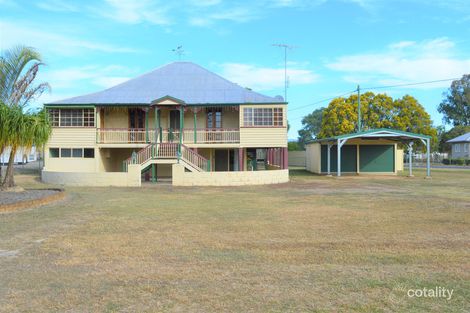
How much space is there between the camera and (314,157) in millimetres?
34000

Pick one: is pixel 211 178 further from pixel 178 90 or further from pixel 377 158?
pixel 377 158

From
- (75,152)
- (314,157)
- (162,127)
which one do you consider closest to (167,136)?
(162,127)

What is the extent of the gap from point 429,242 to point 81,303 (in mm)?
5849

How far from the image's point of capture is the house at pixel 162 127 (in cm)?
2214

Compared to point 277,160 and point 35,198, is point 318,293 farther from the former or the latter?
point 277,160

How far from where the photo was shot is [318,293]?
16.1 ft

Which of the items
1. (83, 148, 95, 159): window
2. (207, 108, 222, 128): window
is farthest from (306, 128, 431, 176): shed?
(83, 148, 95, 159): window

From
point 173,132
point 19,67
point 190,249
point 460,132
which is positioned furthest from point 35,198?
point 460,132

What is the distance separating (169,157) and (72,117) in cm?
694

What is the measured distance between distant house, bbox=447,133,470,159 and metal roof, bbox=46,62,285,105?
4885 cm

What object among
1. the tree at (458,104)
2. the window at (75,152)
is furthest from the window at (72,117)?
the tree at (458,104)

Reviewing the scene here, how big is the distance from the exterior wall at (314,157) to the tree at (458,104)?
54625mm

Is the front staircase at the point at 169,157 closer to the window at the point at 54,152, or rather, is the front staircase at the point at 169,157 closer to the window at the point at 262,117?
the window at the point at 262,117

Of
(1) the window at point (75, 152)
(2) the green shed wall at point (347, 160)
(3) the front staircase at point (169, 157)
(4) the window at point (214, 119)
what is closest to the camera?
(3) the front staircase at point (169, 157)
